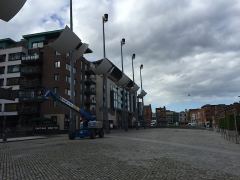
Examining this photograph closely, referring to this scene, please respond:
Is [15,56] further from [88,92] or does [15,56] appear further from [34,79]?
[88,92]

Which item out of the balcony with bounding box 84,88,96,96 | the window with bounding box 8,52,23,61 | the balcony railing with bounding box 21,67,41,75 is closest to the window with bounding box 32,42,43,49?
the window with bounding box 8,52,23,61

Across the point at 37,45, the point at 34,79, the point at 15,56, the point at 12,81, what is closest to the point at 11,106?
the point at 12,81

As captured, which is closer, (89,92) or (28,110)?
(28,110)

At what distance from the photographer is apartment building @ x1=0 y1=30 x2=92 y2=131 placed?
72.9 meters

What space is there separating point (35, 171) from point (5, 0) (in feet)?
27.5

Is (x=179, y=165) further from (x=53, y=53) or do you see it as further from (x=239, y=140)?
(x=53, y=53)

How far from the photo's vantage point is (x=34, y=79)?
75375mm

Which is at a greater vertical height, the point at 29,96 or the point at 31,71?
the point at 31,71

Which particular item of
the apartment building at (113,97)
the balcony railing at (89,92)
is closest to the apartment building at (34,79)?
the balcony railing at (89,92)

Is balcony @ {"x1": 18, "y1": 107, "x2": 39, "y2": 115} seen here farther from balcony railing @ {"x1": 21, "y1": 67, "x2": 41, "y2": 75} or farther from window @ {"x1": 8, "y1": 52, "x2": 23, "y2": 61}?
window @ {"x1": 8, "y1": 52, "x2": 23, "y2": 61}

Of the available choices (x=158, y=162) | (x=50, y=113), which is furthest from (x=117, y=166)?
(x=50, y=113)

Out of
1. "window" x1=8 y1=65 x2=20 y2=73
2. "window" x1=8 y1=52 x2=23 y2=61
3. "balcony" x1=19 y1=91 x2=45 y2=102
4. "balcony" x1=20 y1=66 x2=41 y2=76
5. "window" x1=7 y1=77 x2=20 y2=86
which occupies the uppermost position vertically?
"window" x1=8 y1=52 x2=23 y2=61

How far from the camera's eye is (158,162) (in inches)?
621

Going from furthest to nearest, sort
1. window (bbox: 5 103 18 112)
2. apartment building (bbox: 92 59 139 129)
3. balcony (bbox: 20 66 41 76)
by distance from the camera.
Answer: apartment building (bbox: 92 59 139 129) → balcony (bbox: 20 66 41 76) → window (bbox: 5 103 18 112)
